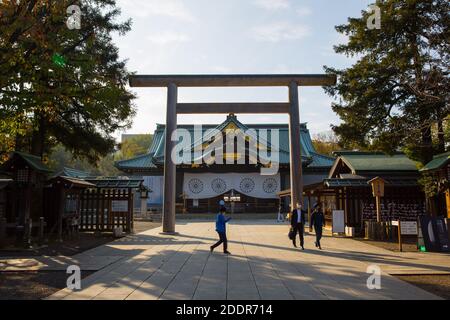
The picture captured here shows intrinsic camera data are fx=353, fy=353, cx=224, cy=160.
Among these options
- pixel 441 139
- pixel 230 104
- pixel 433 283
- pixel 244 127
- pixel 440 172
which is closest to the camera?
pixel 433 283

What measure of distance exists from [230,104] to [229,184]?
51.8ft

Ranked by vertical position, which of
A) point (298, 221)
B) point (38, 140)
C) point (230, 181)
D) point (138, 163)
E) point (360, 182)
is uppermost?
point (138, 163)

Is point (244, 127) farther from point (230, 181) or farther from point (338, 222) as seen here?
point (338, 222)

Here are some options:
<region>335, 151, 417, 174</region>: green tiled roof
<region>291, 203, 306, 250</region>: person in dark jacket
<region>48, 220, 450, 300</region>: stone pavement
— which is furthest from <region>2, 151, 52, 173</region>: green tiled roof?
<region>335, 151, 417, 174</region>: green tiled roof

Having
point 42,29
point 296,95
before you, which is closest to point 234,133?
point 296,95

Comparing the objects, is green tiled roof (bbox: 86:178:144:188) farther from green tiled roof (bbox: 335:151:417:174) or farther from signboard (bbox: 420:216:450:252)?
signboard (bbox: 420:216:450:252)

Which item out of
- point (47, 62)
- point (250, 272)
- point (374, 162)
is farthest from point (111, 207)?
point (374, 162)

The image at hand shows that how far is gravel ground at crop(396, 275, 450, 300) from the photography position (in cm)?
602

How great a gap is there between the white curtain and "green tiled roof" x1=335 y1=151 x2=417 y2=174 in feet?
38.8

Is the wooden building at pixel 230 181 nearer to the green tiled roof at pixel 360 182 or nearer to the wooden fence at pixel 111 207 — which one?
the wooden fence at pixel 111 207

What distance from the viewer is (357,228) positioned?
51.8ft

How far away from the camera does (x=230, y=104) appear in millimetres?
15977

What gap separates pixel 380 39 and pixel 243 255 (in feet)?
31.0

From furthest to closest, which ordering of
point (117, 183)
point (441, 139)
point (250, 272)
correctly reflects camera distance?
point (117, 183)
point (441, 139)
point (250, 272)
